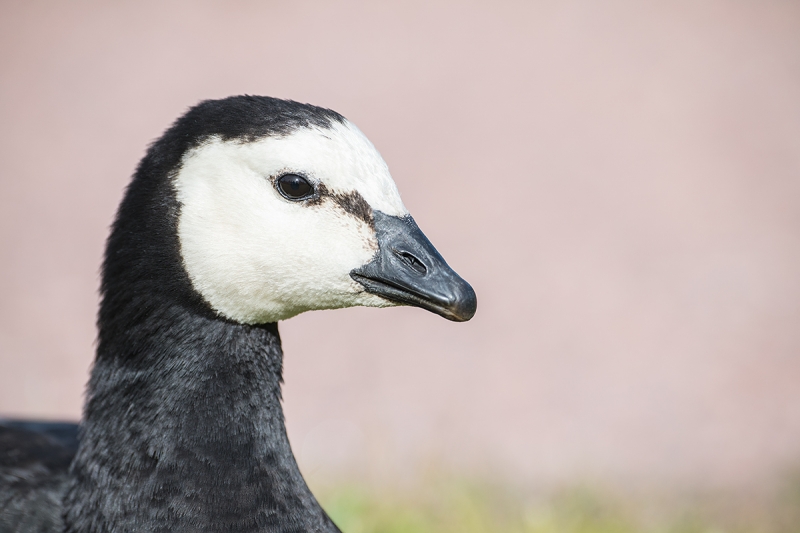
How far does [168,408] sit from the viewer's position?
283 centimetres

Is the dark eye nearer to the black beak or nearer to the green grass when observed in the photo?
the black beak

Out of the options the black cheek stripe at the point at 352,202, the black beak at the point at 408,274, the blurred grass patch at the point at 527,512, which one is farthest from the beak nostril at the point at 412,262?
the blurred grass patch at the point at 527,512

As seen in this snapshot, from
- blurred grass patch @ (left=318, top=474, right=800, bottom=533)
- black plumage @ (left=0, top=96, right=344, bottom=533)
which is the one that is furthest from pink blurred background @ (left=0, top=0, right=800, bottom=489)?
black plumage @ (left=0, top=96, right=344, bottom=533)

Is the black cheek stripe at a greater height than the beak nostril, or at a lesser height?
greater

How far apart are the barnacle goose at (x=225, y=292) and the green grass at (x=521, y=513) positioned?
1.56 m

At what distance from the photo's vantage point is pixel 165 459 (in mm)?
2801

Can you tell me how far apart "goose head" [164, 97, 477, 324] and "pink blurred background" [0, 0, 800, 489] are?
259 cm

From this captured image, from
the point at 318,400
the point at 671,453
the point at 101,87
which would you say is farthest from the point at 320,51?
the point at 671,453

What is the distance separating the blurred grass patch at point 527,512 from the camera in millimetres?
4422

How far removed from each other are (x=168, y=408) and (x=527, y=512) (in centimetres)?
241

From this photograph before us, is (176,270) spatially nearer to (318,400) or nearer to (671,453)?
(318,400)

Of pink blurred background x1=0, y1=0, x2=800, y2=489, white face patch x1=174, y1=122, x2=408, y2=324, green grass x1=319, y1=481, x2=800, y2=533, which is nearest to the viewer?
white face patch x1=174, y1=122, x2=408, y2=324

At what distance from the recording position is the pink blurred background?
598 cm

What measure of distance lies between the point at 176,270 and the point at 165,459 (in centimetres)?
61
